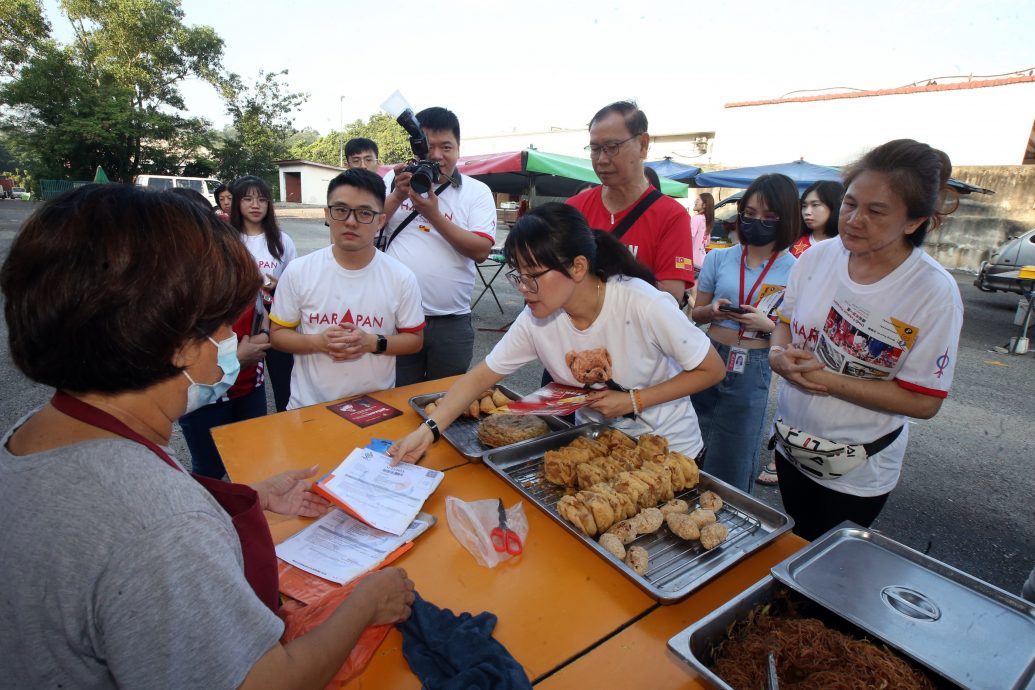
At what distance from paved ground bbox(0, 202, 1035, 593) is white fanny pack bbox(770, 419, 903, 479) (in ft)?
1.46

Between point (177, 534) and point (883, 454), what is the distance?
85.9 inches

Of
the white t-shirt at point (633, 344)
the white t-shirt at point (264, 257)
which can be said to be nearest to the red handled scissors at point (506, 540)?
the white t-shirt at point (633, 344)

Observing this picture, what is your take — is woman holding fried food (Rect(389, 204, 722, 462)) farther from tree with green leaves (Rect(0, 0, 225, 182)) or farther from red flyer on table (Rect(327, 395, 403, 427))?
tree with green leaves (Rect(0, 0, 225, 182))

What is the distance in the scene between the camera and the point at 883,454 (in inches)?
74.1

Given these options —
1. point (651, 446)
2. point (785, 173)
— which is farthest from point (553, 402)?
point (785, 173)

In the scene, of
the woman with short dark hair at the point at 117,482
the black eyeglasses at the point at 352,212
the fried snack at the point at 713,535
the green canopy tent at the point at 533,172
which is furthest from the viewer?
the green canopy tent at the point at 533,172

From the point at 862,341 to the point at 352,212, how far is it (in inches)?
91.7

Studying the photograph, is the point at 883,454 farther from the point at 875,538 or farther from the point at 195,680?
the point at 195,680

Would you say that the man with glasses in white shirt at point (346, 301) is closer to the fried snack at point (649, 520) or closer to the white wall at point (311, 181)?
the fried snack at point (649, 520)

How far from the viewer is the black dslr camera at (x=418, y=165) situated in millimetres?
3123

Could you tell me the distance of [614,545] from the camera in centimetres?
145

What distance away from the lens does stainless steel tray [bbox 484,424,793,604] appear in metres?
1.36

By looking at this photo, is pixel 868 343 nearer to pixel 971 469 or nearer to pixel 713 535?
pixel 713 535

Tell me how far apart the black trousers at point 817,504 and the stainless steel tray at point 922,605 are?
1.64 ft
